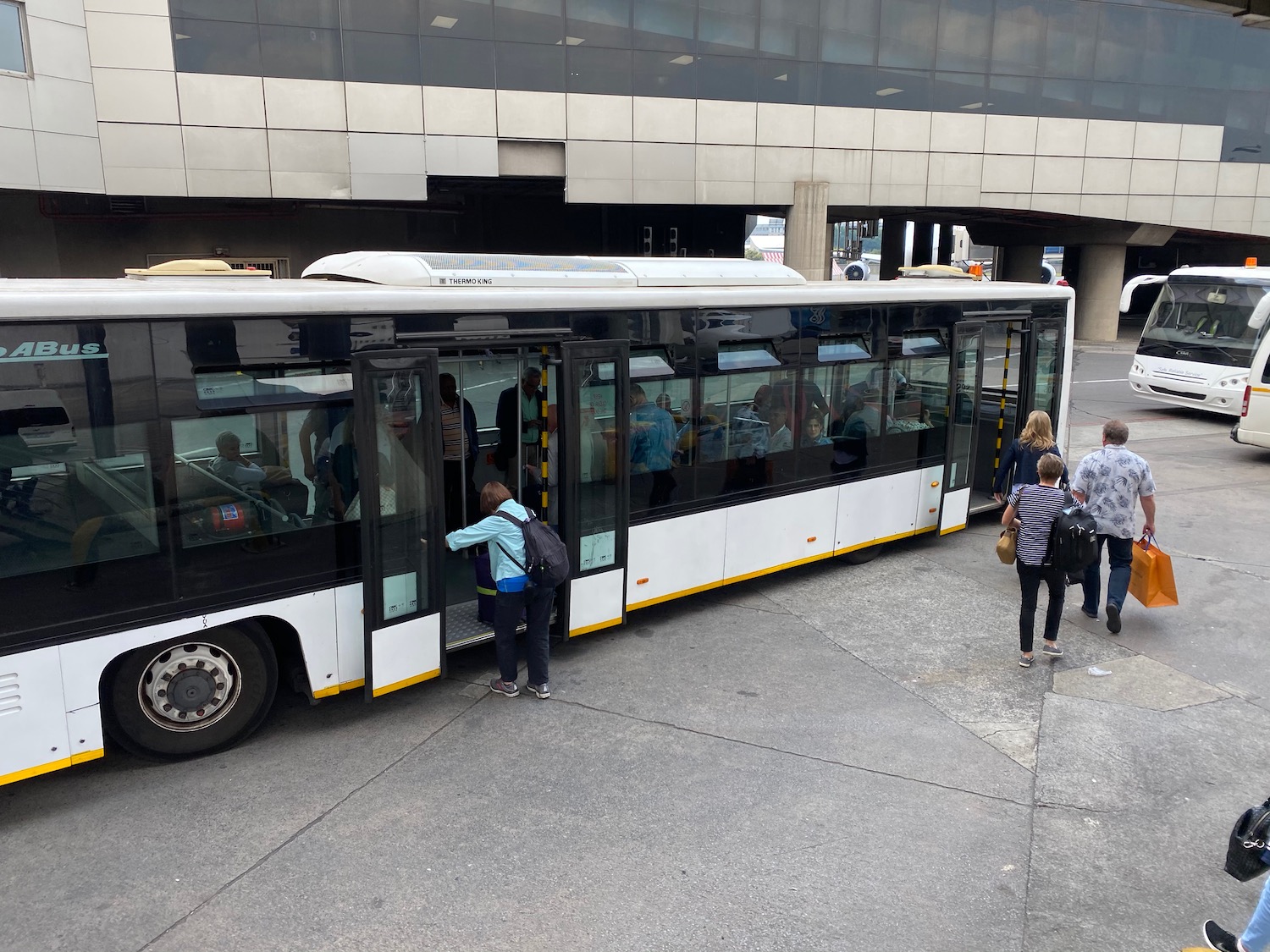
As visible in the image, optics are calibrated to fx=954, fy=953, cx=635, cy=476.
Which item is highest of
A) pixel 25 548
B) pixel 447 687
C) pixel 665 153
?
pixel 665 153

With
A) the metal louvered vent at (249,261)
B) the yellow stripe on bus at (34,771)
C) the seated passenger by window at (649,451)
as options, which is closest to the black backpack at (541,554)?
the seated passenger by window at (649,451)

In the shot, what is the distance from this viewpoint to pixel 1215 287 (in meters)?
17.6

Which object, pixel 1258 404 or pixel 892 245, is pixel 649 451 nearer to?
pixel 1258 404

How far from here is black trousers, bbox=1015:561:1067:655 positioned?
6871mm

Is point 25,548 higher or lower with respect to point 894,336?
lower

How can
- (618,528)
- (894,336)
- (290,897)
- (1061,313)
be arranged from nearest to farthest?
(290,897) → (618,528) → (894,336) → (1061,313)

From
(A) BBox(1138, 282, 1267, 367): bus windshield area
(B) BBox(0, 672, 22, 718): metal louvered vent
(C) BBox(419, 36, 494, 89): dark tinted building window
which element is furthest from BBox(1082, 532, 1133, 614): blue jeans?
(C) BBox(419, 36, 494, 89): dark tinted building window

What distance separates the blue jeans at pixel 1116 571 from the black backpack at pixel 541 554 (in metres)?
4.40

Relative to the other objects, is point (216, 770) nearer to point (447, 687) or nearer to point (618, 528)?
point (447, 687)

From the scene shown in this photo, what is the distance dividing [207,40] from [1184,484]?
20800 mm

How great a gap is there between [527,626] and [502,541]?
0.81m

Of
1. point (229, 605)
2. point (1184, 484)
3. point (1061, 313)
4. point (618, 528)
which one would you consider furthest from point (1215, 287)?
point (229, 605)

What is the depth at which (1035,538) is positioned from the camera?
6.82 meters

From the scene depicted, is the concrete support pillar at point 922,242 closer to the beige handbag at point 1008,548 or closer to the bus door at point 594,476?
the beige handbag at point 1008,548
